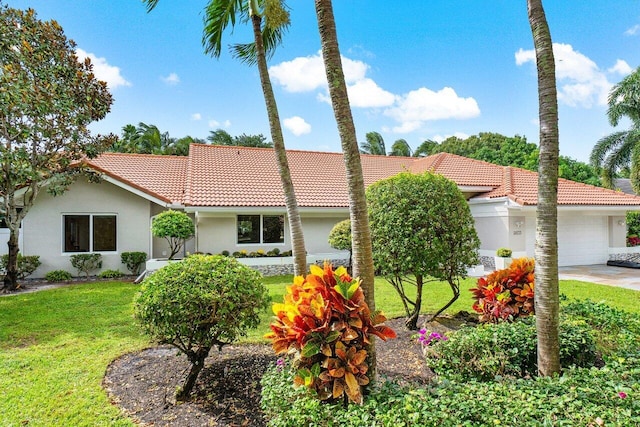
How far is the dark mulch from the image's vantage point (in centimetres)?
429

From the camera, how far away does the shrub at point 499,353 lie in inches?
162

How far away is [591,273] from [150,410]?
17.6m

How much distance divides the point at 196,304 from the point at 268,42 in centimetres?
629

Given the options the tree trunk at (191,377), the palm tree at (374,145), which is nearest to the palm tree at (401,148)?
the palm tree at (374,145)

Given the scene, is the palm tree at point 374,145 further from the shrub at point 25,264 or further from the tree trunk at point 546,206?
the tree trunk at point 546,206

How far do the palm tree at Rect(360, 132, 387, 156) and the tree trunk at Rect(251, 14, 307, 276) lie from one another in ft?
130

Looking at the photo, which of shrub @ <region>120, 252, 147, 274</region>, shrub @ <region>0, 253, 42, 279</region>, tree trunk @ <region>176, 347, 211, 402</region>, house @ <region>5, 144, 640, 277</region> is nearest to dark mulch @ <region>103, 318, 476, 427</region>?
tree trunk @ <region>176, 347, 211, 402</region>

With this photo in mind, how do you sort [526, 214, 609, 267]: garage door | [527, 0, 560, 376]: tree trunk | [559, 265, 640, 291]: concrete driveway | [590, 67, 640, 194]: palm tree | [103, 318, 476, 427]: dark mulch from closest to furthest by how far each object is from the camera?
[527, 0, 560, 376]: tree trunk, [103, 318, 476, 427]: dark mulch, [559, 265, 640, 291]: concrete driveway, [526, 214, 609, 267]: garage door, [590, 67, 640, 194]: palm tree

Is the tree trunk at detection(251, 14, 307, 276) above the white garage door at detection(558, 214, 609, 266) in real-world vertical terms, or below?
above

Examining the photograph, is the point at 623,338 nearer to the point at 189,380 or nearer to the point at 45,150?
the point at 189,380

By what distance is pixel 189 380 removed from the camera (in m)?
4.73

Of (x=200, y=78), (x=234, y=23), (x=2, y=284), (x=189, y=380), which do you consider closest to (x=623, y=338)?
(x=189, y=380)

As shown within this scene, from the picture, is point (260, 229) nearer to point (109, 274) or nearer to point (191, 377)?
point (109, 274)

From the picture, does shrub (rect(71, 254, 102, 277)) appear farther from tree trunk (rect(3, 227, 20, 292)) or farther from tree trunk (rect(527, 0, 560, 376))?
tree trunk (rect(527, 0, 560, 376))
